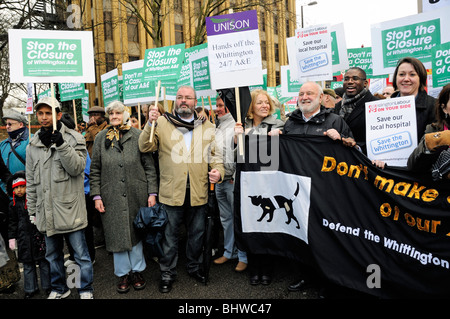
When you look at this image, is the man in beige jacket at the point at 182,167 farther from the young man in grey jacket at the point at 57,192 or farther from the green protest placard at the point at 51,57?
the green protest placard at the point at 51,57

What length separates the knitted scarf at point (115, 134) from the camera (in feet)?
12.3

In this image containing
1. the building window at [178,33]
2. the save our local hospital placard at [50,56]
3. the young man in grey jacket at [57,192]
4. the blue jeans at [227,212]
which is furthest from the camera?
the building window at [178,33]

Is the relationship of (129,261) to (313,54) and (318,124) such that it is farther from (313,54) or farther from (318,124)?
(313,54)

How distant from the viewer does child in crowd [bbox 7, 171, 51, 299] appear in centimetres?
369

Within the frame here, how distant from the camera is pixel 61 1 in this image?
15.4 m

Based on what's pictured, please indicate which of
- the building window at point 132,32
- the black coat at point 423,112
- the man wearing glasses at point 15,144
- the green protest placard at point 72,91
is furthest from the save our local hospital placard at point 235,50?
the building window at point 132,32

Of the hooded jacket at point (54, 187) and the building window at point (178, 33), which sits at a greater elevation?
the building window at point (178, 33)

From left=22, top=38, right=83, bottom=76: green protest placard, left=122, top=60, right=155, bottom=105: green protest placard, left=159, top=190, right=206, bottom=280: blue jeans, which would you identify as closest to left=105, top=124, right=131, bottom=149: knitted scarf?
left=22, top=38, right=83, bottom=76: green protest placard

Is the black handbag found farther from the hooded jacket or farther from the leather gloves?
the leather gloves

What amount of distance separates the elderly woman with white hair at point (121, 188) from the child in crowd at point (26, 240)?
2.48ft

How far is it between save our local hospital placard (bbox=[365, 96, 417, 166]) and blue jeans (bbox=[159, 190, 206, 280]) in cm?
194

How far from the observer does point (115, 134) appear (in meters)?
3.80

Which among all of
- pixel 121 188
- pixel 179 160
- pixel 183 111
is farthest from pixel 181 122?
pixel 121 188

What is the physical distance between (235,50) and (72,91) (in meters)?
5.38
